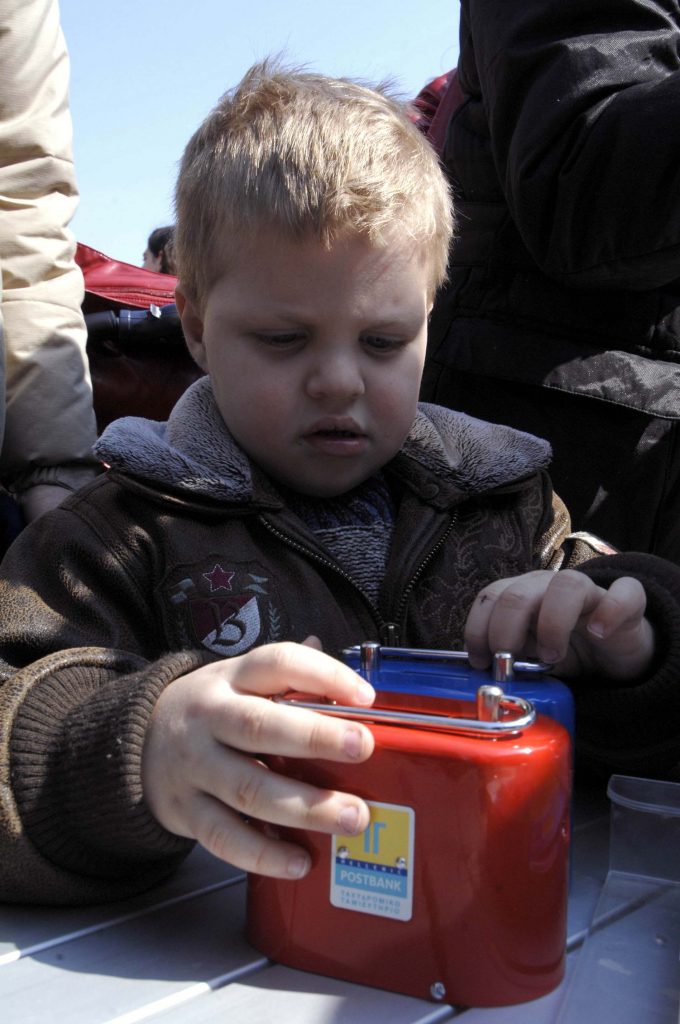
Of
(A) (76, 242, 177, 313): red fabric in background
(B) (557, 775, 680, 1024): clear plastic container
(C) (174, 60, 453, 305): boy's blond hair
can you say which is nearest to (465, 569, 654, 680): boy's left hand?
(B) (557, 775, 680, 1024): clear plastic container

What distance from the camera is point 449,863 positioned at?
0.62 meters

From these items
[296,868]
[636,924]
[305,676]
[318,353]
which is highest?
[318,353]

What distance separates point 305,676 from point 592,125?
41.1 inches

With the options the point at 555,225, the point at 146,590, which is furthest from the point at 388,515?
the point at 555,225

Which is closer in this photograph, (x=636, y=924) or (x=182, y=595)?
(x=636, y=924)

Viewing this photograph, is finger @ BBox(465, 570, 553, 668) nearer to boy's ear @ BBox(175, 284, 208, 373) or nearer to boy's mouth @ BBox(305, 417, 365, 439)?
boy's mouth @ BBox(305, 417, 365, 439)

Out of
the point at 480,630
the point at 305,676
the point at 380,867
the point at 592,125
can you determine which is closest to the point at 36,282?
the point at 592,125

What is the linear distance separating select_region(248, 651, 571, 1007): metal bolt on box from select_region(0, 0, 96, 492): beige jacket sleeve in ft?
3.86

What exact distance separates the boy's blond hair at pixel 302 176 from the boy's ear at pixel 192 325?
0.02 metres

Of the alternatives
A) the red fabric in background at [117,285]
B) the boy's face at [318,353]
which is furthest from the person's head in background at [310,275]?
the red fabric in background at [117,285]

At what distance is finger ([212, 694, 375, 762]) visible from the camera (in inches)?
24.8

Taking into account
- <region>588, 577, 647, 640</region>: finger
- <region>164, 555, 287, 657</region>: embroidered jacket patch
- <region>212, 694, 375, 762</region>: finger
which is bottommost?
<region>164, 555, 287, 657</region>: embroidered jacket patch

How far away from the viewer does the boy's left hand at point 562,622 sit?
92 cm

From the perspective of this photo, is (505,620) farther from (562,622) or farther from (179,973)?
(179,973)
